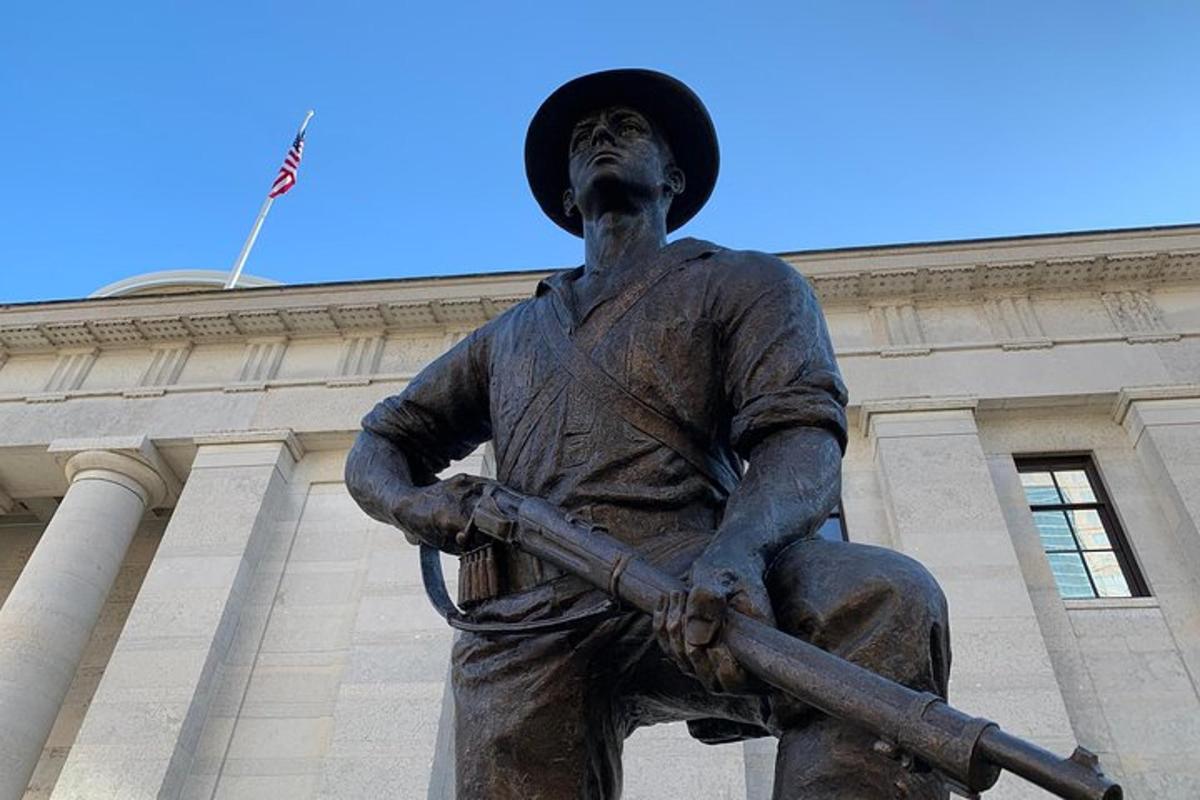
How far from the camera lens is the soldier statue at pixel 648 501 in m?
1.89

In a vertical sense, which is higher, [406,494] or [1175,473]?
[1175,473]

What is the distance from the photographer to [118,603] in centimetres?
1766

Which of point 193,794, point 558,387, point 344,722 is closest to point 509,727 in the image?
point 558,387

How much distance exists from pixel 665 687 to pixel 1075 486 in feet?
47.7

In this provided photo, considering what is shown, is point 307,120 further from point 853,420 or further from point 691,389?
point 691,389

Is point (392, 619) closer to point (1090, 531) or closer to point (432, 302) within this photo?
point (432, 302)

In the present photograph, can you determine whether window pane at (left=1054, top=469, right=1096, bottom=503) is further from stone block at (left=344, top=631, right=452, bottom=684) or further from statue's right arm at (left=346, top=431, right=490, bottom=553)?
statue's right arm at (left=346, top=431, right=490, bottom=553)

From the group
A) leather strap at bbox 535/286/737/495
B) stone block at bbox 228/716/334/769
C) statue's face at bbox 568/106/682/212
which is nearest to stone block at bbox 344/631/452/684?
stone block at bbox 228/716/334/769

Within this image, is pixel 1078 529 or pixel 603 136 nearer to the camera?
pixel 603 136

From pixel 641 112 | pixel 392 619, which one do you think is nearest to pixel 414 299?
pixel 392 619

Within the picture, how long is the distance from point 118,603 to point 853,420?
13.9 metres

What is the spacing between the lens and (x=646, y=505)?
2473 millimetres

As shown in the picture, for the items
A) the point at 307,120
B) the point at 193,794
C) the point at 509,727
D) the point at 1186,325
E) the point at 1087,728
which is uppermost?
the point at 307,120

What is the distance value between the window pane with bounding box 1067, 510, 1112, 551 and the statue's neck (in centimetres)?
1315
